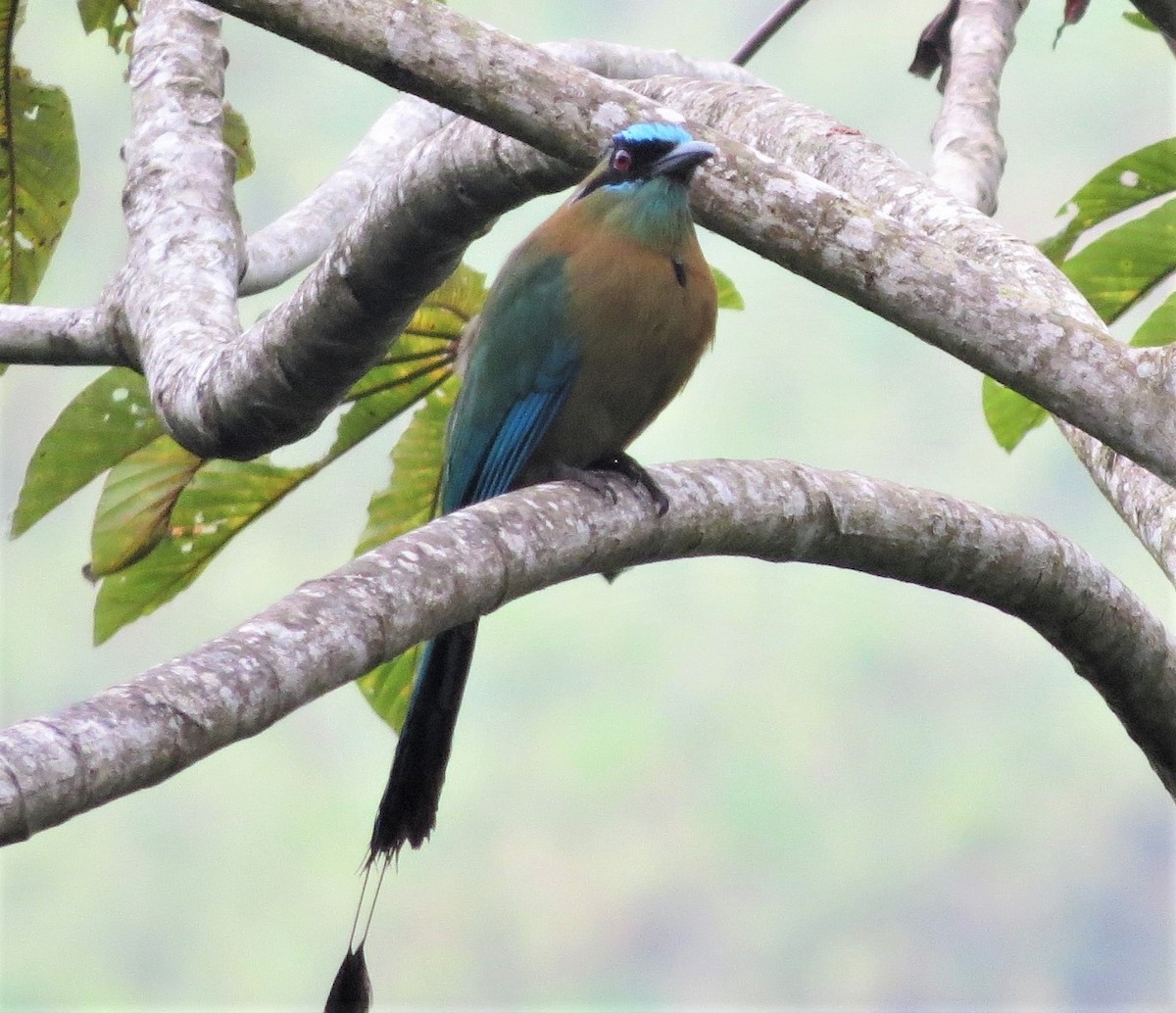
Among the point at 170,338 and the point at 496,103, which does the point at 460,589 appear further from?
the point at 170,338

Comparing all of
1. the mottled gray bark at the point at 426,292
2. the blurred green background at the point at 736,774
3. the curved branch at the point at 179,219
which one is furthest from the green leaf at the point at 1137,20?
the blurred green background at the point at 736,774

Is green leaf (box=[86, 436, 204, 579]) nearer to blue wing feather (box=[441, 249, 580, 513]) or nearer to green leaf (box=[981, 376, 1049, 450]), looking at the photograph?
blue wing feather (box=[441, 249, 580, 513])

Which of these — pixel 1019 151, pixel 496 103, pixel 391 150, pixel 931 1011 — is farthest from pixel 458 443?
pixel 1019 151

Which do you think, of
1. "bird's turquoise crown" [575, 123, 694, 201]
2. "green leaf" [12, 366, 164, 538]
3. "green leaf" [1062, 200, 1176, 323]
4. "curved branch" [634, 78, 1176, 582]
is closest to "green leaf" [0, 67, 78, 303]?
"green leaf" [12, 366, 164, 538]

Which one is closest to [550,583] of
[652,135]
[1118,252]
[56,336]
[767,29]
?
[652,135]

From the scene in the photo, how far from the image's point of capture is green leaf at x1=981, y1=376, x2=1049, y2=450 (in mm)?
3051

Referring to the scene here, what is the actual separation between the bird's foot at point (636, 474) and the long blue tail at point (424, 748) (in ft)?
1.13

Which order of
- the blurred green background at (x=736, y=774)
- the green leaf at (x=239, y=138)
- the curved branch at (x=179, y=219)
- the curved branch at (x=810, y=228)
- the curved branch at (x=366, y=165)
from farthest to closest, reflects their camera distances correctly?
the blurred green background at (x=736, y=774)
the green leaf at (x=239, y=138)
the curved branch at (x=366, y=165)
the curved branch at (x=179, y=219)
the curved branch at (x=810, y=228)

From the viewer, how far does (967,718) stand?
10633 mm

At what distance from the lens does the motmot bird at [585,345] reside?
8.84ft

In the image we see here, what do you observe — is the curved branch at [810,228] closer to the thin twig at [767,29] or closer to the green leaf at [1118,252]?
the green leaf at [1118,252]

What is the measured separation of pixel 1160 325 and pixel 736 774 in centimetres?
806

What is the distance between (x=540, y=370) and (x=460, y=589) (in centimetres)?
109

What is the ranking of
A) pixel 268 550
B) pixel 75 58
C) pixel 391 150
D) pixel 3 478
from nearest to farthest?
1. pixel 391 150
2. pixel 75 58
3. pixel 3 478
4. pixel 268 550
